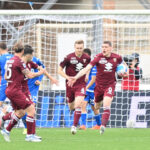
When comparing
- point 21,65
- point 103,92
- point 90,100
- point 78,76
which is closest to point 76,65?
point 103,92

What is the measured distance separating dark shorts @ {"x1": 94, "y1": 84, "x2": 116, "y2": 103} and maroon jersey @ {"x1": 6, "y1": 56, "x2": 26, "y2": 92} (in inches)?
105

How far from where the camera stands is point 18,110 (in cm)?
1058

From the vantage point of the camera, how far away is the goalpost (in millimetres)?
15391

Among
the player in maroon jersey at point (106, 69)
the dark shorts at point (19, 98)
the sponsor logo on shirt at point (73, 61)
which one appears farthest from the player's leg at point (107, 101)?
the dark shorts at point (19, 98)

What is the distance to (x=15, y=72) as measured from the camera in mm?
10109

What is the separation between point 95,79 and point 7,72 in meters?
3.84

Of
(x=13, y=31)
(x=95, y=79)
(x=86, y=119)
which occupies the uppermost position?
(x=13, y=31)

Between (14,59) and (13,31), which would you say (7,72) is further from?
(13,31)

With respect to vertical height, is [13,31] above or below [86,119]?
above

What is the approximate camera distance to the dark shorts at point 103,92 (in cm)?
1234

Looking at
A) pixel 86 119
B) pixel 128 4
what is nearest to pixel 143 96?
pixel 86 119

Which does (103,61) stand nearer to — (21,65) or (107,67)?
(107,67)

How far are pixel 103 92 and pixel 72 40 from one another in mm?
4894

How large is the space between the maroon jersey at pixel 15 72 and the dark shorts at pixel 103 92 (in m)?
2.66
